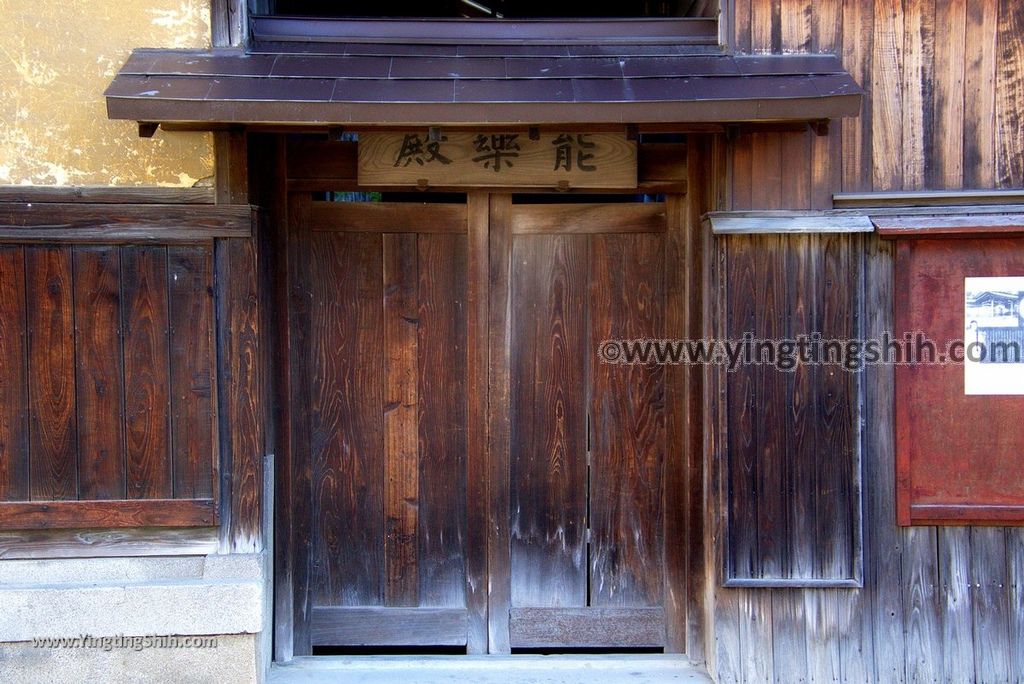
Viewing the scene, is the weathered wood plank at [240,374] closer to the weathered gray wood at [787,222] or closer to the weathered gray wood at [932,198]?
the weathered gray wood at [787,222]

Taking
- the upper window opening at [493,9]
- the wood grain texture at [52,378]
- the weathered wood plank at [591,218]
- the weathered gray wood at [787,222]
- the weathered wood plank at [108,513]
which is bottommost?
the weathered wood plank at [108,513]

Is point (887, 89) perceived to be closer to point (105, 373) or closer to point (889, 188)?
point (889, 188)

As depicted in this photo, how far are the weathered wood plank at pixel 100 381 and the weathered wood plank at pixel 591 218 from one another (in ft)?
6.84

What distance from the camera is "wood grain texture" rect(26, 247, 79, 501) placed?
3932 millimetres

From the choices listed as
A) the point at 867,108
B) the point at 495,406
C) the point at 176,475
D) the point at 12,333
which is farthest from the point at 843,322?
the point at 12,333

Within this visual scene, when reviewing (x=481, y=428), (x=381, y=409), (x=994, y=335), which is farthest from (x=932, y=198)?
(x=381, y=409)

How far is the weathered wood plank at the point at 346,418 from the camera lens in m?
4.45

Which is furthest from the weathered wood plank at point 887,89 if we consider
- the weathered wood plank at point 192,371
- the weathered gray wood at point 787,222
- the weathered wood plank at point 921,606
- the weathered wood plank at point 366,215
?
the weathered wood plank at point 192,371

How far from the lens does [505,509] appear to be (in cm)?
450

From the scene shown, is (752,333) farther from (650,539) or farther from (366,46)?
(366,46)

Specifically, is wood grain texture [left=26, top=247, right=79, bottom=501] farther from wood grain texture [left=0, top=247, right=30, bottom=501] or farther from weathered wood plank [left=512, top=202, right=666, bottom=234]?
weathered wood plank [left=512, top=202, right=666, bottom=234]

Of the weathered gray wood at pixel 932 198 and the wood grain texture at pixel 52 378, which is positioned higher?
the weathered gray wood at pixel 932 198

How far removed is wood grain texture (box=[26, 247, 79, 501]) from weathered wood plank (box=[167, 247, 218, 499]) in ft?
1.58

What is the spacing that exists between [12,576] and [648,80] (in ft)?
12.6
